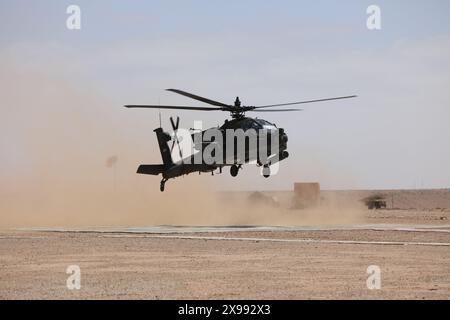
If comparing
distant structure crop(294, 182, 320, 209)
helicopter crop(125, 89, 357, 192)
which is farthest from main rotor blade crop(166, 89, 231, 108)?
distant structure crop(294, 182, 320, 209)

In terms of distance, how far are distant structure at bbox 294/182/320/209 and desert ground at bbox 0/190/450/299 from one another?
37598 mm

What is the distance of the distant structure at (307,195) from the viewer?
81625mm

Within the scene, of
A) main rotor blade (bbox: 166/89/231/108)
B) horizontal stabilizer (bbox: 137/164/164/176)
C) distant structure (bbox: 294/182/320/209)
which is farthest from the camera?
distant structure (bbox: 294/182/320/209)

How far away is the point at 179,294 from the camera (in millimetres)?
20844

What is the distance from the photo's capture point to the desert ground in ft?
70.2

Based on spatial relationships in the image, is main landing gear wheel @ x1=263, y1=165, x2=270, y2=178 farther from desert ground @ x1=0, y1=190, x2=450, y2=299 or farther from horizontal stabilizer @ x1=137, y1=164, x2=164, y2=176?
horizontal stabilizer @ x1=137, y1=164, x2=164, y2=176

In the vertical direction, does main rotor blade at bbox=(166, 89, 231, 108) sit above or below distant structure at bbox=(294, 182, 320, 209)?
above

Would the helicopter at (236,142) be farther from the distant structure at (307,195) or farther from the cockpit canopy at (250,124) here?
the distant structure at (307,195)

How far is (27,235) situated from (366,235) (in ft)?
Result: 51.9

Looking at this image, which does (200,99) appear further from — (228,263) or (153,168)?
(228,263)

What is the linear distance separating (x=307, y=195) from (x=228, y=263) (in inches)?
2171
